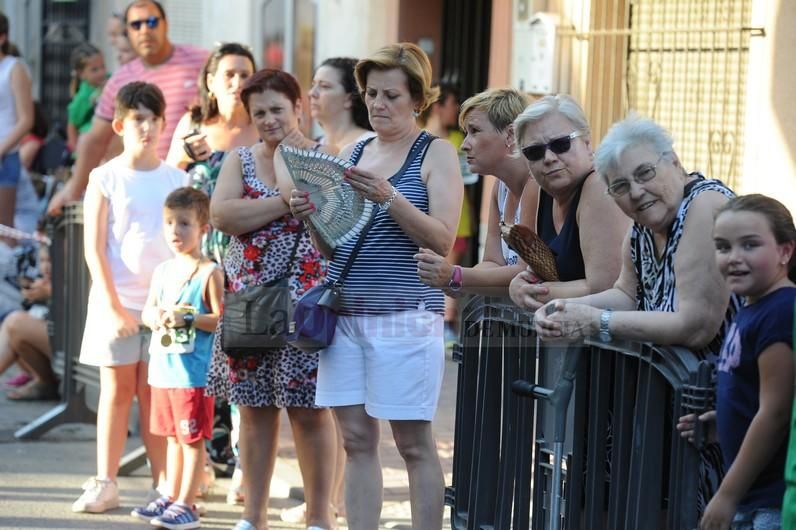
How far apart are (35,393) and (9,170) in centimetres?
221

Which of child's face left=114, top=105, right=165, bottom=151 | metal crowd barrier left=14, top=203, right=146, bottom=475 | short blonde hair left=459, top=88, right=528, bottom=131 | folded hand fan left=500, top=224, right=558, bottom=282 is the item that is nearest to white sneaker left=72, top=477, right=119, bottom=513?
metal crowd barrier left=14, top=203, right=146, bottom=475

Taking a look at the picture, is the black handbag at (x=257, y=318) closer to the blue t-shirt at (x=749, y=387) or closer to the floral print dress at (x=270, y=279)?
the floral print dress at (x=270, y=279)

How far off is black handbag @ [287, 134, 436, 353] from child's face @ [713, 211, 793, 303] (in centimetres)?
183

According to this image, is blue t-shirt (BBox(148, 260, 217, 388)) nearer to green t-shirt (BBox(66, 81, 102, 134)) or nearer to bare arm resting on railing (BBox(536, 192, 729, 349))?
bare arm resting on railing (BBox(536, 192, 729, 349))

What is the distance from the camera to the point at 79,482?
7.34 meters

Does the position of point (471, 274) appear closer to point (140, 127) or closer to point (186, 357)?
point (186, 357)

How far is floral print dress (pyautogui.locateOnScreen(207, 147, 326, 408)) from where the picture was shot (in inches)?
236

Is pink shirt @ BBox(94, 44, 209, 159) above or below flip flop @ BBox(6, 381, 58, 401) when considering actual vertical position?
above

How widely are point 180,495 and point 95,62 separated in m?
8.30

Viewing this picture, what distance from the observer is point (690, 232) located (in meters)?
4.05

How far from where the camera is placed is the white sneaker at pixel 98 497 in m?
6.75

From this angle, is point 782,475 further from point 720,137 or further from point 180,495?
point 720,137

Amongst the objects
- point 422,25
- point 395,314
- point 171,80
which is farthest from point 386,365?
point 422,25

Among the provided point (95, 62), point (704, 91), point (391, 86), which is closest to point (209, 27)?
point (95, 62)
